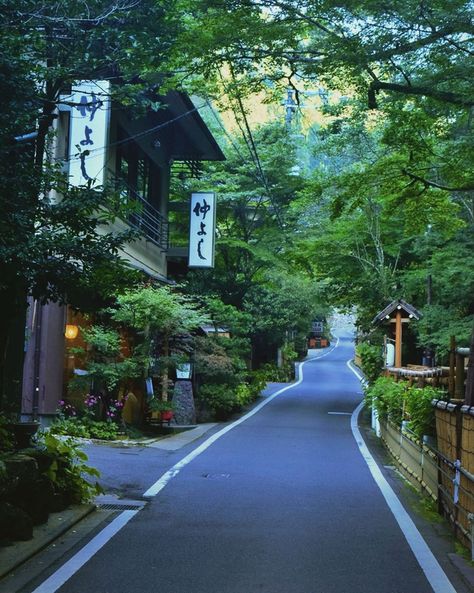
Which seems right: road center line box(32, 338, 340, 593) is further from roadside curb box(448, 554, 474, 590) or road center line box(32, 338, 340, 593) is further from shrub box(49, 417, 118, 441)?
roadside curb box(448, 554, 474, 590)

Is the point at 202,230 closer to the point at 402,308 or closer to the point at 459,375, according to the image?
the point at 402,308

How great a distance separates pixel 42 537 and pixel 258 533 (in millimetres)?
2453

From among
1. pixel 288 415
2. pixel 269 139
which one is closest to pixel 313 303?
pixel 269 139

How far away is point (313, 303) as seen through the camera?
154 ft

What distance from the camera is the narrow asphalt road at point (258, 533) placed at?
6.21 meters

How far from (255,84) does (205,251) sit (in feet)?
39.0

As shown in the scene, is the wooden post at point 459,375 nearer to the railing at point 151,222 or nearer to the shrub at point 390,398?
the shrub at point 390,398

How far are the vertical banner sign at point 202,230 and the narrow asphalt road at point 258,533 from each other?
764 cm

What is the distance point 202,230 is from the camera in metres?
22.4

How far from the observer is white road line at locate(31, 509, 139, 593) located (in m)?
5.96

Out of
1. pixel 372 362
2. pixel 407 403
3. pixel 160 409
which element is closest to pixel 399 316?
pixel 372 362

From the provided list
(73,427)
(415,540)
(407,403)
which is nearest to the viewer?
(415,540)

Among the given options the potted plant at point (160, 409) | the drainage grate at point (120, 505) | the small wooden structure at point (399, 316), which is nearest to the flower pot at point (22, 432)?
the drainage grate at point (120, 505)

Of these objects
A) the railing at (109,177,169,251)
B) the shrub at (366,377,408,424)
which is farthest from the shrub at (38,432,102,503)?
the railing at (109,177,169,251)
